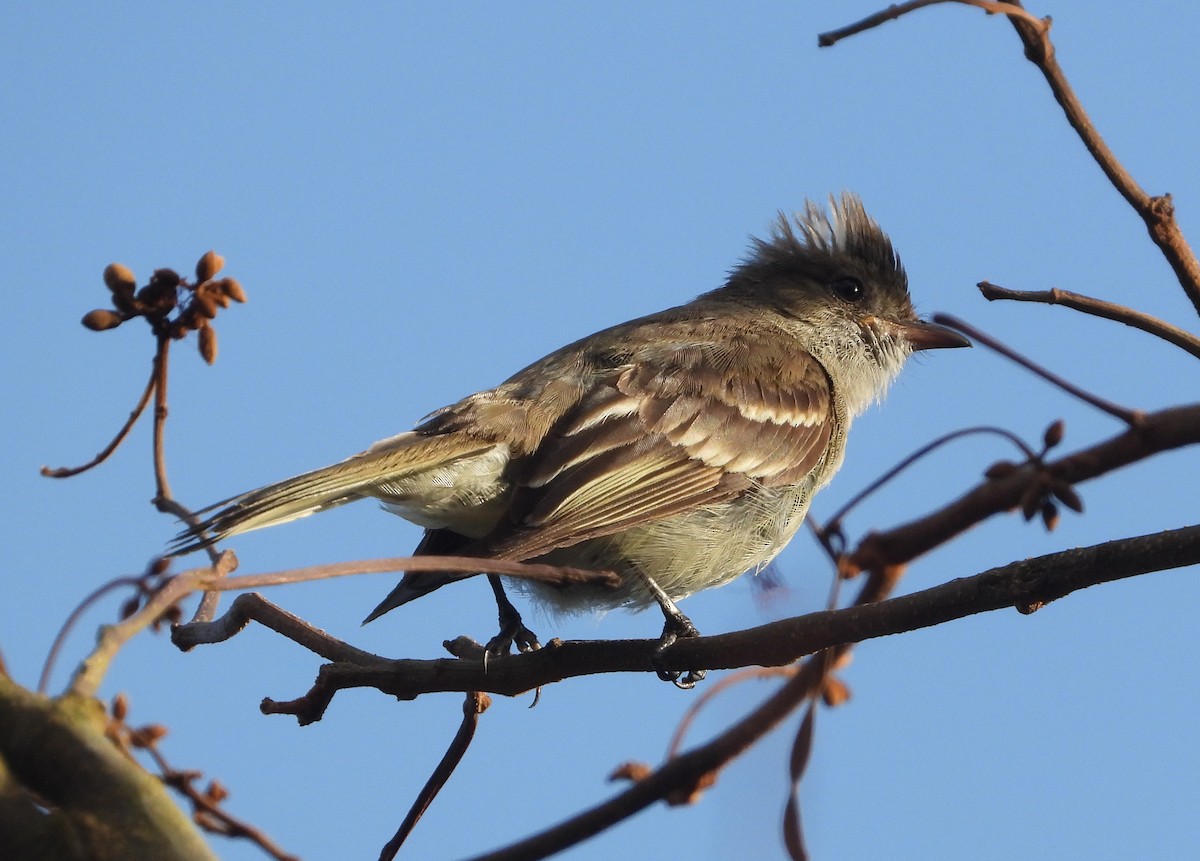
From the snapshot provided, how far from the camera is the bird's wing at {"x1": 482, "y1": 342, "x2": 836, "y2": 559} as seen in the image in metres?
4.49

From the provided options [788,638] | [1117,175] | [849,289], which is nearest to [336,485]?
[788,638]

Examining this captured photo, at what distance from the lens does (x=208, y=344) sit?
10.5 feet

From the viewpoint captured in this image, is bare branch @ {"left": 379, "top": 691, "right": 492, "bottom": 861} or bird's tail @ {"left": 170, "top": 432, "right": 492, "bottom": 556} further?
bird's tail @ {"left": 170, "top": 432, "right": 492, "bottom": 556}

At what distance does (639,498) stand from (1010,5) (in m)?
2.37

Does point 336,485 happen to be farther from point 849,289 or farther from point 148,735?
point 849,289

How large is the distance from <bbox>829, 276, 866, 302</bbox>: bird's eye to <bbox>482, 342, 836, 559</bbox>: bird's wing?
2.29ft

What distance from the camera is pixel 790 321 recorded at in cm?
651

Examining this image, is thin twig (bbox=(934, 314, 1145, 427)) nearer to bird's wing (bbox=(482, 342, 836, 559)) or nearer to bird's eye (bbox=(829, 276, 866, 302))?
bird's wing (bbox=(482, 342, 836, 559))

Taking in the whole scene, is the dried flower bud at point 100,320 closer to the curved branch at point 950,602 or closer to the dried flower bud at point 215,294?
the dried flower bud at point 215,294

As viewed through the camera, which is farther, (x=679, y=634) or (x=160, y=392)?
(x=679, y=634)

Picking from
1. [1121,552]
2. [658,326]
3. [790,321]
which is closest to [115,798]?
[1121,552]

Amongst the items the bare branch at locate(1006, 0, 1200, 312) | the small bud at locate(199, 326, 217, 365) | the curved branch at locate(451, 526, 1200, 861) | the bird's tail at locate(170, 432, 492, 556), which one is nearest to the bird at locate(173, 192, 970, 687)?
the bird's tail at locate(170, 432, 492, 556)

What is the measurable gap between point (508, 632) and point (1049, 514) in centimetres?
220

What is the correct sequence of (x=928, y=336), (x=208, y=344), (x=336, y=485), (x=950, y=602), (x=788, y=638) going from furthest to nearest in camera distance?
(x=928, y=336), (x=336, y=485), (x=208, y=344), (x=788, y=638), (x=950, y=602)
